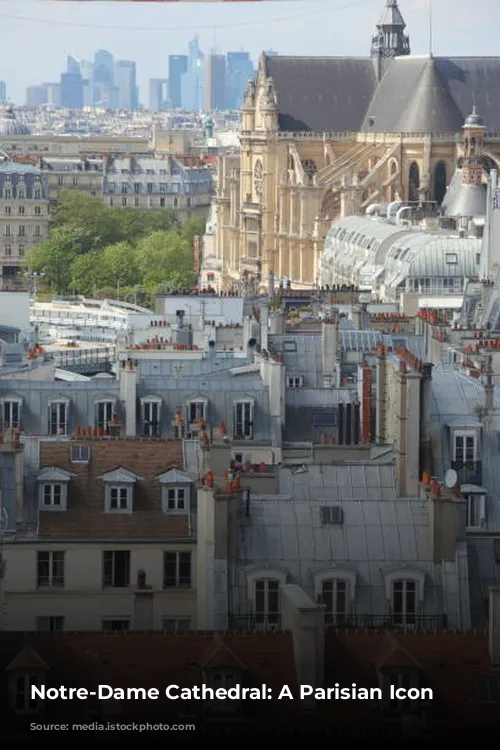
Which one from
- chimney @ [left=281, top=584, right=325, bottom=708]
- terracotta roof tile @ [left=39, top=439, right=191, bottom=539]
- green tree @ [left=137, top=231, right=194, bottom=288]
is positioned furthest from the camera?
green tree @ [left=137, top=231, right=194, bottom=288]

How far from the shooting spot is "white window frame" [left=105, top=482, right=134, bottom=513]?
22875 millimetres

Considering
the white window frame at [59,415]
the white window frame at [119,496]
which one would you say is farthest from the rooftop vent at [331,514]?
the white window frame at [59,415]

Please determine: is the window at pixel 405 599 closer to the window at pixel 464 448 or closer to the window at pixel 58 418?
the window at pixel 464 448

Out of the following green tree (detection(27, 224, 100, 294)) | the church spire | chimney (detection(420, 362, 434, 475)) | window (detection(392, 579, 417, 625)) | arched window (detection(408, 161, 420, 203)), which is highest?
the church spire

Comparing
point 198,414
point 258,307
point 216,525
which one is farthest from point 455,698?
point 258,307

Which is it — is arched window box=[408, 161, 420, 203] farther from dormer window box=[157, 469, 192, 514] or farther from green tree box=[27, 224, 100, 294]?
dormer window box=[157, 469, 192, 514]

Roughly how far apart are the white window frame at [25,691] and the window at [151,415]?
503 inches

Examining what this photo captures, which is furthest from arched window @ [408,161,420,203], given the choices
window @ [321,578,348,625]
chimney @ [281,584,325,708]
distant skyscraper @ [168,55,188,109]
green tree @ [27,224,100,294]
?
chimney @ [281,584,325,708]

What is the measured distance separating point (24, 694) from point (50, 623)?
18.7 feet

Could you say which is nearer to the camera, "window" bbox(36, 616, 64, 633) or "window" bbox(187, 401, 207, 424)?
"window" bbox(36, 616, 64, 633)

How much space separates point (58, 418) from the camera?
29.1 meters

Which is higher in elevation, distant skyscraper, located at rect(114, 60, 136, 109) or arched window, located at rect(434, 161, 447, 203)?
distant skyscraper, located at rect(114, 60, 136, 109)

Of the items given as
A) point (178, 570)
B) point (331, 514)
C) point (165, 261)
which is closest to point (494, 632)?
point (331, 514)

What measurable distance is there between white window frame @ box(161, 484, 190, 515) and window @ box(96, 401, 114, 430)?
19.3ft
